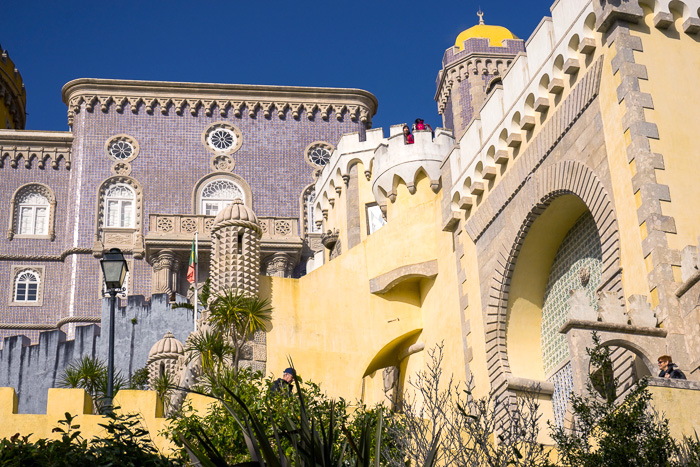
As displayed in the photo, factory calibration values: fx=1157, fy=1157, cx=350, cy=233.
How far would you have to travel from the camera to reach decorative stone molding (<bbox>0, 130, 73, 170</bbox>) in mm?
43938

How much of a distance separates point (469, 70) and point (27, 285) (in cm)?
1808

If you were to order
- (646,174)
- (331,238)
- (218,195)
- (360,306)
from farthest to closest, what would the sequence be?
(218,195), (331,238), (360,306), (646,174)

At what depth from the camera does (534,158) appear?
19.1m

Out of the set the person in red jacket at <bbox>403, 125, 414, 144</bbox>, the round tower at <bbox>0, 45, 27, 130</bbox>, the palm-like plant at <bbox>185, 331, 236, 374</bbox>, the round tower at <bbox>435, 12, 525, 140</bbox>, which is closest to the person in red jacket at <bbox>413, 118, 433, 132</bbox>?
the person in red jacket at <bbox>403, 125, 414, 144</bbox>

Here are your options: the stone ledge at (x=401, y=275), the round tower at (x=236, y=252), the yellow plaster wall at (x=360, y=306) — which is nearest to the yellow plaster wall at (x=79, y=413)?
the round tower at (x=236, y=252)

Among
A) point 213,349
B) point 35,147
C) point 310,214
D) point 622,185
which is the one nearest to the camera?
point 622,185

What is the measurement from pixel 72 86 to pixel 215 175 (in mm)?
6576

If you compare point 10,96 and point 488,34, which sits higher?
point 10,96

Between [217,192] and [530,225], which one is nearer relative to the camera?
[530,225]

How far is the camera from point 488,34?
1780 inches

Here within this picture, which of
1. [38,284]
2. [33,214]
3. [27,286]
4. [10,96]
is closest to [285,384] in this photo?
[38,284]

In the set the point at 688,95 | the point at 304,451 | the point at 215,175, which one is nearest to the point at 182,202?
the point at 215,175

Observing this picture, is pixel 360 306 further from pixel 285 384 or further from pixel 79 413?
pixel 285 384

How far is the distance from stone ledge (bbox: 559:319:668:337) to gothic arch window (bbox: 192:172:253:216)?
29047mm
